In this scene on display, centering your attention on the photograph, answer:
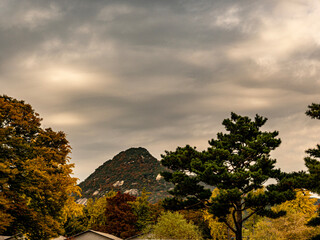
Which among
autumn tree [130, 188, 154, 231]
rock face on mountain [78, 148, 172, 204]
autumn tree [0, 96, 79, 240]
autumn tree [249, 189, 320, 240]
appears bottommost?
autumn tree [249, 189, 320, 240]

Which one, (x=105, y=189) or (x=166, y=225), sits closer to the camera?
(x=166, y=225)

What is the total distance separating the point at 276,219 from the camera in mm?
31562

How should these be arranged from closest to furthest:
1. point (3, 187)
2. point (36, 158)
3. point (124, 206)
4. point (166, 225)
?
point (3, 187) → point (36, 158) → point (166, 225) → point (124, 206)

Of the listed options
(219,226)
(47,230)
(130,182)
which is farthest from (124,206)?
(130,182)

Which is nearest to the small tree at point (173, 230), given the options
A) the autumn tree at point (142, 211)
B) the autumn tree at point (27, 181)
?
the autumn tree at point (27, 181)

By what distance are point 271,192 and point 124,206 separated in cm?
4123

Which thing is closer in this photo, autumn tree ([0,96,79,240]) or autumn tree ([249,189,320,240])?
autumn tree ([0,96,79,240])

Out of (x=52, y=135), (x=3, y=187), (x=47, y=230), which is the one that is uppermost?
(x=52, y=135)

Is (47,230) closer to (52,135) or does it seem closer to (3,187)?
(3,187)

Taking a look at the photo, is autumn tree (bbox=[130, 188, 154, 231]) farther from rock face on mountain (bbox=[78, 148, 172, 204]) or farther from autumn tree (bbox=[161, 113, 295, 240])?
rock face on mountain (bbox=[78, 148, 172, 204])

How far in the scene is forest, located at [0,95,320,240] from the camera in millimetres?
22719

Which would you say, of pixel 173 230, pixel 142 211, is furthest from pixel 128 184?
pixel 173 230

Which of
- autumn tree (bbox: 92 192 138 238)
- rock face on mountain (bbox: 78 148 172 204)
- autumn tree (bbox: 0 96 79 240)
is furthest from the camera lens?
rock face on mountain (bbox: 78 148 172 204)

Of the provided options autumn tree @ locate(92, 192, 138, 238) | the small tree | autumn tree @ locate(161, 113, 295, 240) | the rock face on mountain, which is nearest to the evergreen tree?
autumn tree @ locate(161, 113, 295, 240)
